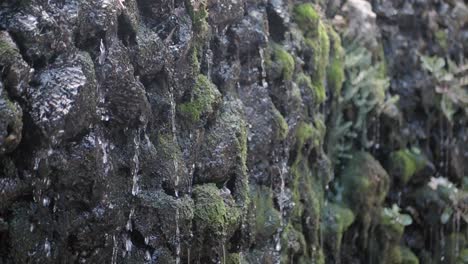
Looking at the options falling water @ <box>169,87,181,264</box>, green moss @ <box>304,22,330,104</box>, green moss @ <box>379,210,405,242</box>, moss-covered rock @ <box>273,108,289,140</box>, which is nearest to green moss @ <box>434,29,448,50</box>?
green moss @ <box>304,22,330,104</box>

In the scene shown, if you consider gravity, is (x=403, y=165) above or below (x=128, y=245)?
below

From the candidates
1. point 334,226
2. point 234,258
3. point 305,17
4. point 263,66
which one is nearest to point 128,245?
point 234,258

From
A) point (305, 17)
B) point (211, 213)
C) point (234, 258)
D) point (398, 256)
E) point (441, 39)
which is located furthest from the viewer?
point (441, 39)

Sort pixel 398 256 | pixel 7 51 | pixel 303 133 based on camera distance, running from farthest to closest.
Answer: pixel 398 256 → pixel 303 133 → pixel 7 51

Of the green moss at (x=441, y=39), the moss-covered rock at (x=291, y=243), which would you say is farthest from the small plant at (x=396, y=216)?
the green moss at (x=441, y=39)

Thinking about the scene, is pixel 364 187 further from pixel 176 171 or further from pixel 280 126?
pixel 176 171

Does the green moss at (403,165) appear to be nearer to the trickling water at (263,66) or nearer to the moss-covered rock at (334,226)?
the moss-covered rock at (334,226)

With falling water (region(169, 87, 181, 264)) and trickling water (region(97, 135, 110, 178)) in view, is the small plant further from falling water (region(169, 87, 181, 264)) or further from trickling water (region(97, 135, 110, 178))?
trickling water (region(97, 135, 110, 178))
